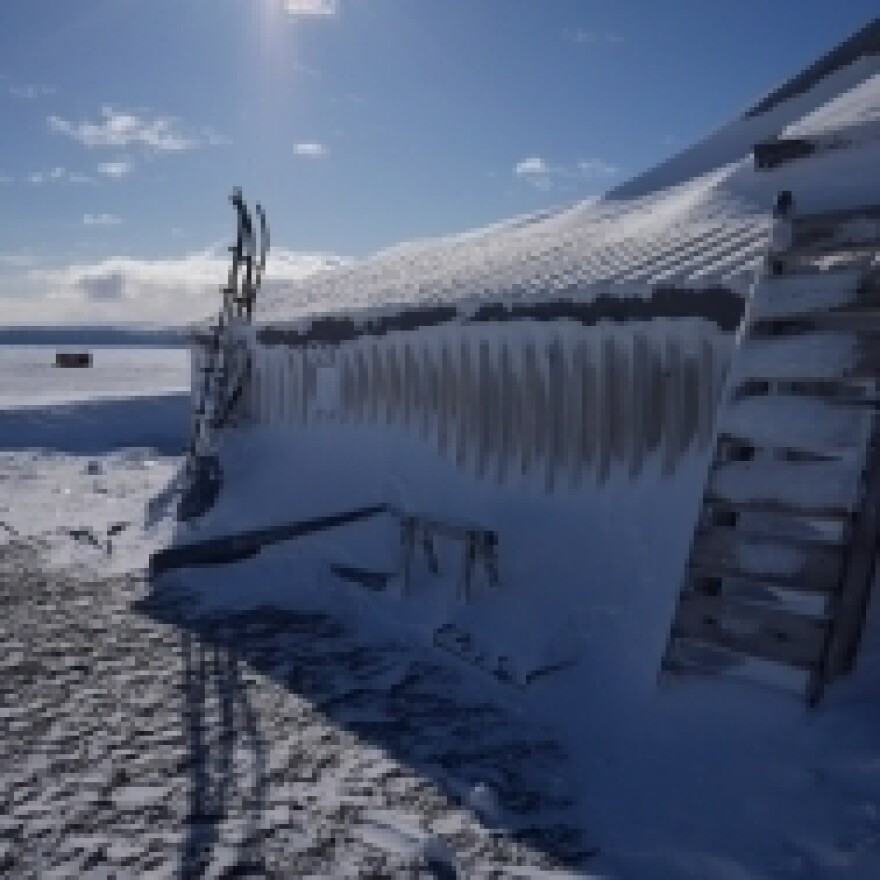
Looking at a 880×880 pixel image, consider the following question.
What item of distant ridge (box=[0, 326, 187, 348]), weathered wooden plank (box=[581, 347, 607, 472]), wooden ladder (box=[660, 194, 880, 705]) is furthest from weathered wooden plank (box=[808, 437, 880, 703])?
distant ridge (box=[0, 326, 187, 348])

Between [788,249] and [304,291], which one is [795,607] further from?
[304,291]

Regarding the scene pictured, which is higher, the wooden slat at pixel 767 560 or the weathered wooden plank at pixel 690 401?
the weathered wooden plank at pixel 690 401

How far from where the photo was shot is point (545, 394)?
27.6 ft

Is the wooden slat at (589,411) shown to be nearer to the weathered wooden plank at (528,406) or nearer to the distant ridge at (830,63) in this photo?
the weathered wooden plank at (528,406)

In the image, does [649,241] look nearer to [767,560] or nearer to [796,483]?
[796,483]

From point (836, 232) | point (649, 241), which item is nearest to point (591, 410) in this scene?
point (649, 241)

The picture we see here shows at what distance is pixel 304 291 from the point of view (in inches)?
577

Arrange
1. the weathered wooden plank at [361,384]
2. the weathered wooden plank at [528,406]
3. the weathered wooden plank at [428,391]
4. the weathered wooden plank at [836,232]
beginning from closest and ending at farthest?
1. the weathered wooden plank at [836,232]
2. the weathered wooden plank at [528,406]
3. the weathered wooden plank at [428,391]
4. the weathered wooden plank at [361,384]

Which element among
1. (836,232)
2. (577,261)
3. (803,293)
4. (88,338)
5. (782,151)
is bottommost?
(88,338)

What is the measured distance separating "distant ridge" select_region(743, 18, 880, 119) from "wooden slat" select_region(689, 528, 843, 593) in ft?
35.2

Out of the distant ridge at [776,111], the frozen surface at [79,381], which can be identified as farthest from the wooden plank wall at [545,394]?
the frozen surface at [79,381]

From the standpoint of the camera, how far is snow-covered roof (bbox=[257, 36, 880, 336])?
6.11 meters

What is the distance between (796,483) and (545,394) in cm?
353

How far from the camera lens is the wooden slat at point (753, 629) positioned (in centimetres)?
483
